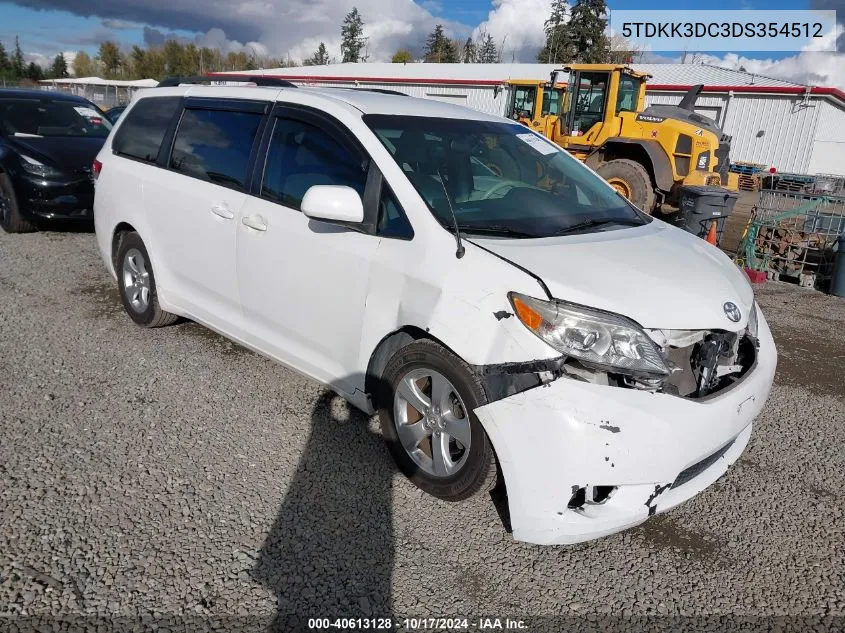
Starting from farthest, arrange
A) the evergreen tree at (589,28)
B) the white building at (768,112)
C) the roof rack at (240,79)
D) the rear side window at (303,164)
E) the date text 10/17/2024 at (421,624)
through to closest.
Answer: the evergreen tree at (589,28)
the white building at (768,112)
the roof rack at (240,79)
the rear side window at (303,164)
the date text 10/17/2024 at (421,624)

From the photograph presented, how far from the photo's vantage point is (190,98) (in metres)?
4.50

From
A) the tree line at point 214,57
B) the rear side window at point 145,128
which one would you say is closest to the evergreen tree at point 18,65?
the tree line at point 214,57

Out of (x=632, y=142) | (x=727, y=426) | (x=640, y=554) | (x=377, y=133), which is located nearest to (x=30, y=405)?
(x=377, y=133)

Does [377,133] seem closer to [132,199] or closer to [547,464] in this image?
[547,464]

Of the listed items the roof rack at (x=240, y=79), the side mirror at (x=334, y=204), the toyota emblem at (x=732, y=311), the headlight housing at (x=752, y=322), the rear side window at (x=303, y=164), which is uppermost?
the roof rack at (x=240, y=79)

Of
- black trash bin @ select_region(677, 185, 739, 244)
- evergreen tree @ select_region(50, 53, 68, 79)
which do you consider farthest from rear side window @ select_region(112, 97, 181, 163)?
evergreen tree @ select_region(50, 53, 68, 79)

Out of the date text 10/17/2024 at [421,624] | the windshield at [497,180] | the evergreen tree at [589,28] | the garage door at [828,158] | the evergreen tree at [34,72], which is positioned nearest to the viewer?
the date text 10/17/2024 at [421,624]

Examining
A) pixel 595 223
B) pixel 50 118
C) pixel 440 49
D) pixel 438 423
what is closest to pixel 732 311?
pixel 595 223

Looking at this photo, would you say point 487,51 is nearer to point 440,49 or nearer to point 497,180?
point 440,49

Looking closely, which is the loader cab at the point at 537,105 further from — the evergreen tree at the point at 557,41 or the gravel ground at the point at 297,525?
the evergreen tree at the point at 557,41

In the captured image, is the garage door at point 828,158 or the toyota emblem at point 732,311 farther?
the garage door at point 828,158

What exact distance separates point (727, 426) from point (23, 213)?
826 centimetres

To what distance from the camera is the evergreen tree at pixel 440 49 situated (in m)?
84.8

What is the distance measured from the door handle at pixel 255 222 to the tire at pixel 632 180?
882 centimetres
